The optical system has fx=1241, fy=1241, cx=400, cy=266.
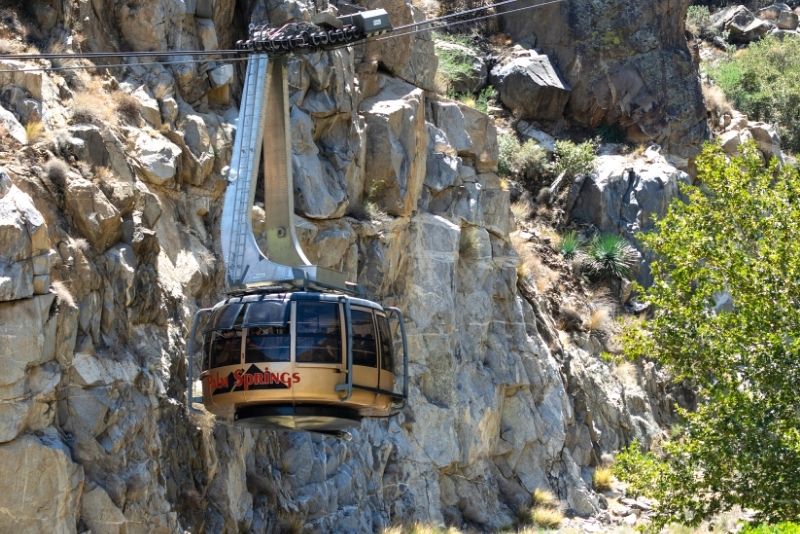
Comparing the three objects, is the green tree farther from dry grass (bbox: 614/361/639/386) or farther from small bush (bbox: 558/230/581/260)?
small bush (bbox: 558/230/581/260)

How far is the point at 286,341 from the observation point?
18.2 meters

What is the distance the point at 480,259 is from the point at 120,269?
1298cm

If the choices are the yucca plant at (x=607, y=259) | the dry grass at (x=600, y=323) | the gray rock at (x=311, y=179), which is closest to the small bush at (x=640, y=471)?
the gray rock at (x=311, y=179)

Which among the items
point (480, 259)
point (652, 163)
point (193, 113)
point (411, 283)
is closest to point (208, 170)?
point (193, 113)

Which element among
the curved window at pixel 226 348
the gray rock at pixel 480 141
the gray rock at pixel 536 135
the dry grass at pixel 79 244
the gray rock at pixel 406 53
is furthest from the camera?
the gray rock at pixel 536 135

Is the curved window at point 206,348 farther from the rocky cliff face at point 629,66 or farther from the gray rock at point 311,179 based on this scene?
the rocky cliff face at point 629,66

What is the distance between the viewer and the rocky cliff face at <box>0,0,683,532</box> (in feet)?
59.6

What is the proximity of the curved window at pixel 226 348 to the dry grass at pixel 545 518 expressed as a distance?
12172 millimetres

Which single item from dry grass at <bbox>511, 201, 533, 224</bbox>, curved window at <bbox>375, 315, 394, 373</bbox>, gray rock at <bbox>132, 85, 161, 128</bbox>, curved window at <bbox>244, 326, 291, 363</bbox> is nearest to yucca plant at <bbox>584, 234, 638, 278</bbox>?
dry grass at <bbox>511, 201, 533, 224</bbox>

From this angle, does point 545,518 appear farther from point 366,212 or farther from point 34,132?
point 34,132

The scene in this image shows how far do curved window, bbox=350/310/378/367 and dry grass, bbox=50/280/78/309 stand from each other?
4168mm

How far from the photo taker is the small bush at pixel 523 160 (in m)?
41.8

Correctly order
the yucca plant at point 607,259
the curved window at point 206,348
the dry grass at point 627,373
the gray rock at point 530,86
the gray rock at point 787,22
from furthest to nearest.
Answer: the gray rock at point 787,22 → the gray rock at point 530,86 → the yucca plant at point 607,259 → the dry grass at point 627,373 → the curved window at point 206,348

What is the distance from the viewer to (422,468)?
27109 mm
